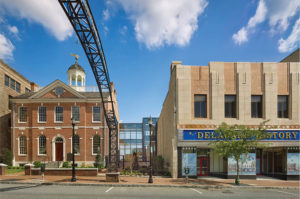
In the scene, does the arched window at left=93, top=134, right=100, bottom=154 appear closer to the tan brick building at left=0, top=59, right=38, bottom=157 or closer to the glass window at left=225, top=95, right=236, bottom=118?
the tan brick building at left=0, top=59, right=38, bottom=157

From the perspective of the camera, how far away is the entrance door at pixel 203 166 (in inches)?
712

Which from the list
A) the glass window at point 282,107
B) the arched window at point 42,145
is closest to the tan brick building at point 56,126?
the arched window at point 42,145

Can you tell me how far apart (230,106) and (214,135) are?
11.1 ft

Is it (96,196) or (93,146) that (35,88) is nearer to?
(93,146)

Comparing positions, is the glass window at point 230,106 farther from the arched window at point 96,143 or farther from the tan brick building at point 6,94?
the tan brick building at point 6,94

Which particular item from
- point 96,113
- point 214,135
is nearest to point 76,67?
point 96,113

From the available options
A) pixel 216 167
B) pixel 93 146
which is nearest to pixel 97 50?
pixel 216 167

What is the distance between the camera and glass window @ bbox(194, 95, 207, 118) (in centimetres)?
1803

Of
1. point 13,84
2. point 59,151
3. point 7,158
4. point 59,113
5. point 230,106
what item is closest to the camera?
point 230,106

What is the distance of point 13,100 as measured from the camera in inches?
1075

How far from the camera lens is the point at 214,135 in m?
17.1

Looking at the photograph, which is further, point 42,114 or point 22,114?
point 22,114

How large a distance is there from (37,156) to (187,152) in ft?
69.4

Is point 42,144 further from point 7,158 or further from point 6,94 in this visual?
point 6,94
